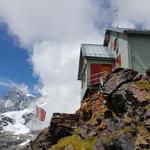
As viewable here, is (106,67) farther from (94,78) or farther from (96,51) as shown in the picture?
(96,51)

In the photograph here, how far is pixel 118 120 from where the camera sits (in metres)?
37.5

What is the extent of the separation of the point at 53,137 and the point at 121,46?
1475 centimetres

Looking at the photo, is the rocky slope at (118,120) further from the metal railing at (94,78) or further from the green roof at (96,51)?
the green roof at (96,51)

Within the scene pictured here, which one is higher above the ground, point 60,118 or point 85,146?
point 60,118

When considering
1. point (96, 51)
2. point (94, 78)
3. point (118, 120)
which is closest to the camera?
→ point (118, 120)

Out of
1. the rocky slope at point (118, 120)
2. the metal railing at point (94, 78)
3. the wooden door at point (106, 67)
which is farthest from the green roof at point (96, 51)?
the rocky slope at point (118, 120)

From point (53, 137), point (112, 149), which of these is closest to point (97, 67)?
point (53, 137)

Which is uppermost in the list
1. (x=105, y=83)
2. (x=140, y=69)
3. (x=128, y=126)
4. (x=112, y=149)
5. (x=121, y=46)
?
(x=121, y=46)

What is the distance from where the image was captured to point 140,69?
4809 centimetres

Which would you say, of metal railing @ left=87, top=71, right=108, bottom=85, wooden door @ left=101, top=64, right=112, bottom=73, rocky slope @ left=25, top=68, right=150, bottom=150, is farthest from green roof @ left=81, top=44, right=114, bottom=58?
rocky slope @ left=25, top=68, right=150, bottom=150

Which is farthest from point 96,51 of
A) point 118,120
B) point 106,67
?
point 118,120

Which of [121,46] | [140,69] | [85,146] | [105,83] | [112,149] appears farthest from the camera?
[121,46]

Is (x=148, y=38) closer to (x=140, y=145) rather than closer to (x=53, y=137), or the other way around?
(x=53, y=137)

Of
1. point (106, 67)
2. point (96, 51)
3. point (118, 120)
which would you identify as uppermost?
point (96, 51)
